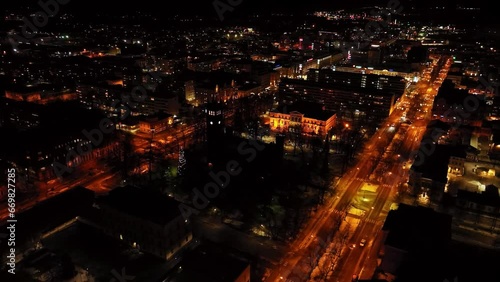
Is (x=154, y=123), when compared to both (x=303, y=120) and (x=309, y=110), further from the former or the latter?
(x=309, y=110)

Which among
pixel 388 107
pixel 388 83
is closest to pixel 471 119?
pixel 388 107

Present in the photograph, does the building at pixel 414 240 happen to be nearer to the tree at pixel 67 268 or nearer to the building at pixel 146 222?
the building at pixel 146 222

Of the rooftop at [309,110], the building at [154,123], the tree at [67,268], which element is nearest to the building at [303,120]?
the rooftop at [309,110]

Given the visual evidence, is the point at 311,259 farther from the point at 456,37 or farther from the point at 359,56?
the point at 456,37

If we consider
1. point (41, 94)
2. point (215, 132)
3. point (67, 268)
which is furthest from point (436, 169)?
point (41, 94)

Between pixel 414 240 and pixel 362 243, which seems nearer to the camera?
pixel 414 240
